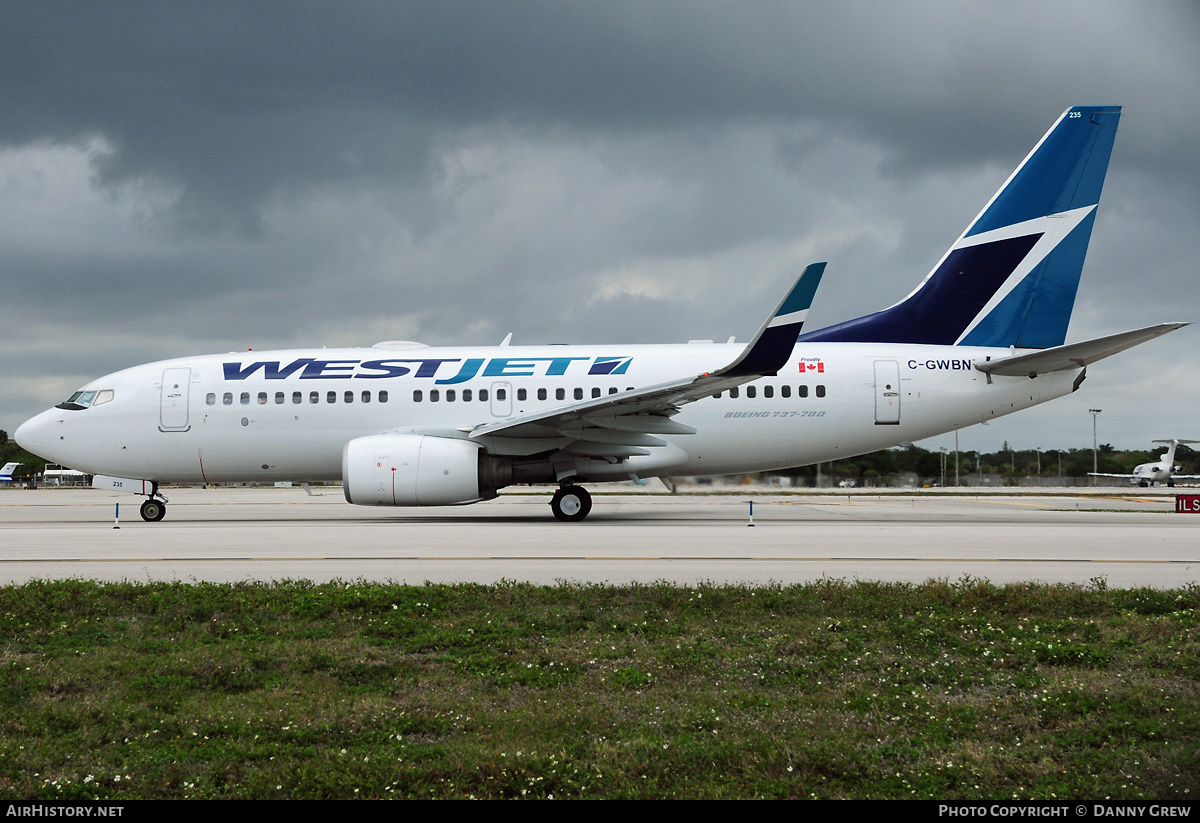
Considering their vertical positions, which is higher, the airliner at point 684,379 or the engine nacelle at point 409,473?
the airliner at point 684,379

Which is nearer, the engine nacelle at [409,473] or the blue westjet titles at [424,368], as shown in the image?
the engine nacelle at [409,473]

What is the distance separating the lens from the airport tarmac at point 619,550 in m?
10.2

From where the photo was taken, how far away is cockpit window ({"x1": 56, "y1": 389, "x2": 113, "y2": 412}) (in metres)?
21.3

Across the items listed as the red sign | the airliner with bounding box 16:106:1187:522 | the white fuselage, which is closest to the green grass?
the airliner with bounding box 16:106:1187:522

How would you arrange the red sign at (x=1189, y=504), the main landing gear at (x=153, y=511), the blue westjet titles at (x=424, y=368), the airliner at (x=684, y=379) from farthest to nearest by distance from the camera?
the red sign at (x=1189, y=504) → the main landing gear at (x=153, y=511) → the blue westjet titles at (x=424, y=368) → the airliner at (x=684, y=379)

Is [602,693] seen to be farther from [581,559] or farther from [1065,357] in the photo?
[1065,357]

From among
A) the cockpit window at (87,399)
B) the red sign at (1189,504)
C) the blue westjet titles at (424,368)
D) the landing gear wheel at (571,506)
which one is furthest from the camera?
the red sign at (1189,504)

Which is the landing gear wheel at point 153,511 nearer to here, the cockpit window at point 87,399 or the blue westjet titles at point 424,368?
the cockpit window at point 87,399

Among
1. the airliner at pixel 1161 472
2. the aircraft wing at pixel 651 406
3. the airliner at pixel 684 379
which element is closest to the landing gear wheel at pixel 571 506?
the airliner at pixel 684 379

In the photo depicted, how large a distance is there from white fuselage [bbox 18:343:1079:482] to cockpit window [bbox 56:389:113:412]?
20cm

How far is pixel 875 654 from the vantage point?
20.3 feet

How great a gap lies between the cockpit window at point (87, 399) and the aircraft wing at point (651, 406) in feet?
31.5
